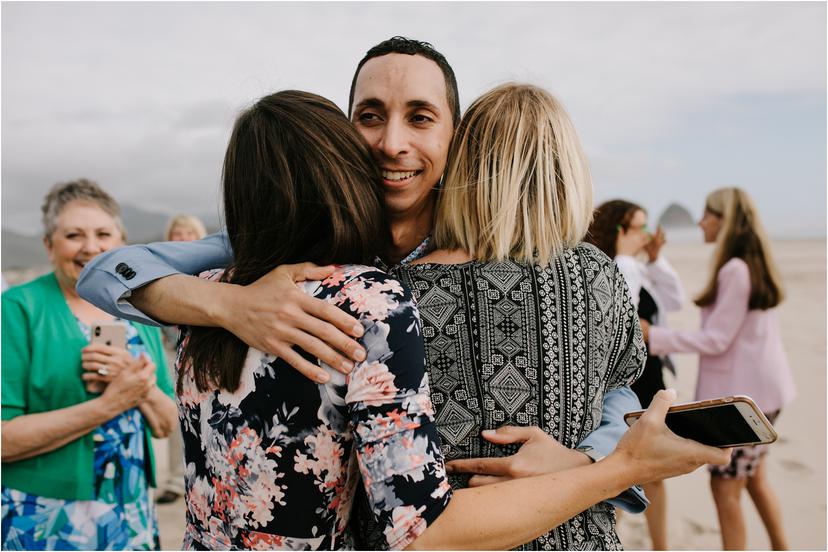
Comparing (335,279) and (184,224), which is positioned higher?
(184,224)

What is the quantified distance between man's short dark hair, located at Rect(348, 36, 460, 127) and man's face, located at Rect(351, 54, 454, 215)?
0.04 metres

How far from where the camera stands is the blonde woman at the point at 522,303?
165cm

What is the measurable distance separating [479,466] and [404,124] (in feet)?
3.43

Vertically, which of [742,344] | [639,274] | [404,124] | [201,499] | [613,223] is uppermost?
[404,124]

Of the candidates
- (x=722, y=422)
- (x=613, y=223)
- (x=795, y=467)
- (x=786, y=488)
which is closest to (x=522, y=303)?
(x=722, y=422)

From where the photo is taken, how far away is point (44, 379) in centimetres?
288

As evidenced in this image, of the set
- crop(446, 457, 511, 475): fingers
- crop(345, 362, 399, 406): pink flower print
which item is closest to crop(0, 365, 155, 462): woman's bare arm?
crop(446, 457, 511, 475): fingers

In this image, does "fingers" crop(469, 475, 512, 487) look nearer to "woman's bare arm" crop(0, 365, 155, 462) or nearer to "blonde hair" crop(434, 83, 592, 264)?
"blonde hair" crop(434, 83, 592, 264)

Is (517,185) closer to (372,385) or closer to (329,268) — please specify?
(329,268)

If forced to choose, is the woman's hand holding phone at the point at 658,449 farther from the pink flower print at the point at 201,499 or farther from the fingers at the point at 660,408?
the pink flower print at the point at 201,499

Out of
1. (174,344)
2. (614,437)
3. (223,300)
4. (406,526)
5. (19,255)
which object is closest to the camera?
(406,526)

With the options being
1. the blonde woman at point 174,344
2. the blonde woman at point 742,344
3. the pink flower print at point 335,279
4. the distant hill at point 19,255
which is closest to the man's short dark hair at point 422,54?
the pink flower print at point 335,279

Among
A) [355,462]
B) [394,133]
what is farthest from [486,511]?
[394,133]

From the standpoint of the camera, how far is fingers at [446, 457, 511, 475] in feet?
5.40
